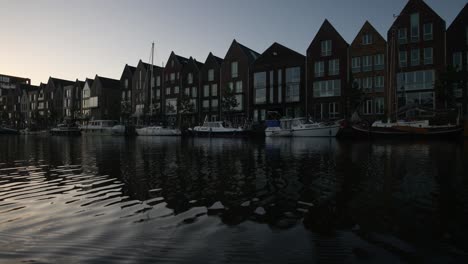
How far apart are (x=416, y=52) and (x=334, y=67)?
11.8 metres

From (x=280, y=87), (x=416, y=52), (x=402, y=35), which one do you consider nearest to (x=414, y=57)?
(x=416, y=52)

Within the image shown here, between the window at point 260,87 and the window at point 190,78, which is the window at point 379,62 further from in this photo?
the window at point 190,78

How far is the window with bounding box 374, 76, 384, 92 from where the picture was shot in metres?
49.7

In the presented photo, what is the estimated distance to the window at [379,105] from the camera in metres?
49.3

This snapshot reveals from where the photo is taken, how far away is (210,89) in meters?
68.2

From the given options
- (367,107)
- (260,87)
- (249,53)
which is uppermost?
(249,53)

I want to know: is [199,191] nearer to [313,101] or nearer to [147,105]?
[313,101]

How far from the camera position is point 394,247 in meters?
4.89

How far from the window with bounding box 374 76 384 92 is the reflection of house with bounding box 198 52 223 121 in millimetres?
29476

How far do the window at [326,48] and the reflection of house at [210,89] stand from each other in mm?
21689

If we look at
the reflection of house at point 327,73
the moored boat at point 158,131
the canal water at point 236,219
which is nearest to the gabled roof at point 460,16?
the reflection of house at point 327,73

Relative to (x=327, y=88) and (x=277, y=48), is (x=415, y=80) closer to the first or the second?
(x=327, y=88)

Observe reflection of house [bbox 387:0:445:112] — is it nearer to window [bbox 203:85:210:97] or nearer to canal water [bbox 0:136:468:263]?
window [bbox 203:85:210:97]

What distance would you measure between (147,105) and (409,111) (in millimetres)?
52868
